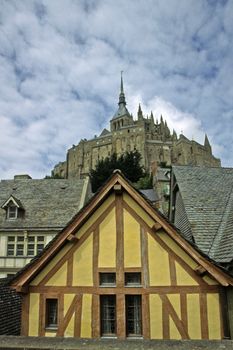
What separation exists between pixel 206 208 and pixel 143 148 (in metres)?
101

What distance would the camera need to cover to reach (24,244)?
19812mm

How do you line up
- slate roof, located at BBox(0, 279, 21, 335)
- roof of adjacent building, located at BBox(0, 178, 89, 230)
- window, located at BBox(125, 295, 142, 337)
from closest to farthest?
window, located at BBox(125, 295, 142, 337) → slate roof, located at BBox(0, 279, 21, 335) → roof of adjacent building, located at BBox(0, 178, 89, 230)

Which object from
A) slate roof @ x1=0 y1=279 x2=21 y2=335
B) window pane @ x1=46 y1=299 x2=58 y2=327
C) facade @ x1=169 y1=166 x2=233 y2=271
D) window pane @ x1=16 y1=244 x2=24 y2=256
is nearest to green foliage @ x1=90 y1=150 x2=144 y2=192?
window pane @ x1=16 y1=244 x2=24 y2=256

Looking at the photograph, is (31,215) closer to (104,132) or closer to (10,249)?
(10,249)

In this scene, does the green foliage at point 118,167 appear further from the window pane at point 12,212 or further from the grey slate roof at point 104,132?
the grey slate roof at point 104,132

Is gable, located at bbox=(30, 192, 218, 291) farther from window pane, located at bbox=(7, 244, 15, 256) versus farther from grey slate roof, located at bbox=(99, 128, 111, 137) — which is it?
grey slate roof, located at bbox=(99, 128, 111, 137)

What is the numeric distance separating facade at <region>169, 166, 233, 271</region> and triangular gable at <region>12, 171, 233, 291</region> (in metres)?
1.08

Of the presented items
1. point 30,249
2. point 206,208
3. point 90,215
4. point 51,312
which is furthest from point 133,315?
point 30,249

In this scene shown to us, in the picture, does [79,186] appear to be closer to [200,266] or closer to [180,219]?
[180,219]

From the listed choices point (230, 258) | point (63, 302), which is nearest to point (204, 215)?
point (230, 258)

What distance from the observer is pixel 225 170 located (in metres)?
14.3

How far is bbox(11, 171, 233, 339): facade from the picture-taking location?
7836 mm

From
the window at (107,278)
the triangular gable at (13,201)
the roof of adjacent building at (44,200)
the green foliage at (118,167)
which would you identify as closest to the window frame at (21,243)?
the roof of adjacent building at (44,200)

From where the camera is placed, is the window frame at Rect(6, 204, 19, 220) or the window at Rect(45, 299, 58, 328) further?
the window frame at Rect(6, 204, 19, 220)
